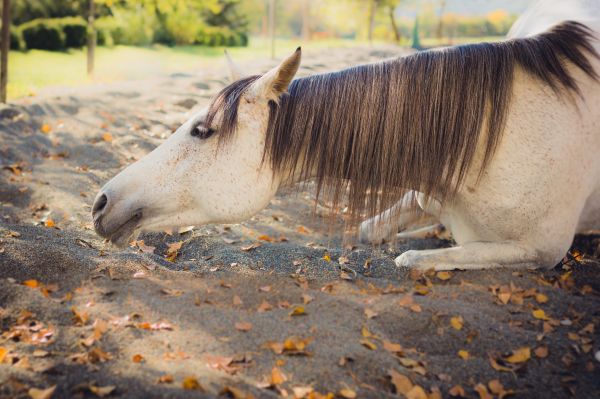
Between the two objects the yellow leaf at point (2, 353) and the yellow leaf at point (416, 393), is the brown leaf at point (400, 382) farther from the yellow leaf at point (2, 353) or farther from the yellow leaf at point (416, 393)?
the yellow leaf at point (2, 353)

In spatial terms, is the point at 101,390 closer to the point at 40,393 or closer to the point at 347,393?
the point at 40,393

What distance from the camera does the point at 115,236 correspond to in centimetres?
341

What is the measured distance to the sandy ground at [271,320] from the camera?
2430mm

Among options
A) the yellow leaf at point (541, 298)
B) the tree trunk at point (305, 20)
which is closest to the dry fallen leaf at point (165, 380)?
the yellow leaf at point (541, 298)

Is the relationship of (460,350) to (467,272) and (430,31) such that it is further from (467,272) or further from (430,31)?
(430,31)

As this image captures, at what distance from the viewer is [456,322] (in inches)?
120

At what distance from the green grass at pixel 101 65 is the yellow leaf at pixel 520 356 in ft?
32.1

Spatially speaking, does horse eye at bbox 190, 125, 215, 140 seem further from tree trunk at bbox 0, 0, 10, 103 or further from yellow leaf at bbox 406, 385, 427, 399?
tree trunk at bbox 0, 0, 10, 103

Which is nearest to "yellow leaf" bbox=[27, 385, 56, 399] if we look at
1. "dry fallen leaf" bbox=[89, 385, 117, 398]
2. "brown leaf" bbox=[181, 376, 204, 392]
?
"dry fallen leaf" bbox=[89, 385, 117, 398]

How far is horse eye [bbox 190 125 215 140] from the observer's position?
3.38 metres

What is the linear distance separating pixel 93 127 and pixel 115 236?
17.7 ft

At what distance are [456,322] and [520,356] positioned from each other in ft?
1.27

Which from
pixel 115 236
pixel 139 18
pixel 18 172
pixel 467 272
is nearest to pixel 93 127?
pixel 18 172

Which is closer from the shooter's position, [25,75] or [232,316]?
[232,316]
